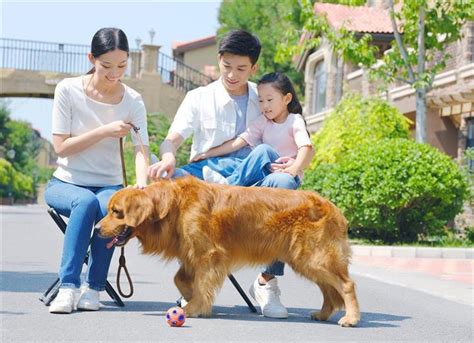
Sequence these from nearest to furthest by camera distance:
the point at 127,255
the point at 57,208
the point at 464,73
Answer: the point at 57,208 → the point at 127,255 → the point at 464,73

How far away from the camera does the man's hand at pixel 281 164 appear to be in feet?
24.2

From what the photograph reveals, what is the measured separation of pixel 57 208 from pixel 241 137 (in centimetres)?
149

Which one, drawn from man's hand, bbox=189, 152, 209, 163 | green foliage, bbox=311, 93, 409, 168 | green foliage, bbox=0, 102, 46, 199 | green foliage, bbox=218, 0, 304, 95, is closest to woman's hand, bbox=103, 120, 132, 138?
man's hand, bbox=189, 152, 209, 163

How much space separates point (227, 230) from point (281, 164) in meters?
0.80

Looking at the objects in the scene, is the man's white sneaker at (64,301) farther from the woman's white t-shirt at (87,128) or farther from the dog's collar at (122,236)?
the woman's white t-shirt at (87,128)

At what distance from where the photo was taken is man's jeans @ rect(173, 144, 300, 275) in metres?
7.30

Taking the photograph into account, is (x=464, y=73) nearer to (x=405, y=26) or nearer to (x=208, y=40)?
(x=405, y=26)

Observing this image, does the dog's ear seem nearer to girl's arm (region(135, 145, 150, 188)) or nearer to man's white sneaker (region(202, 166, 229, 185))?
girl's arm (region(135, 145, 150, 188))

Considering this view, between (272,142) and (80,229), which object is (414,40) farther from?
(80,229)

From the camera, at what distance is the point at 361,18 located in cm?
3734

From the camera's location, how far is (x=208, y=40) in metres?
80.2

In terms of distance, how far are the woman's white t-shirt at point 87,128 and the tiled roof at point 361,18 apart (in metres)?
27.4

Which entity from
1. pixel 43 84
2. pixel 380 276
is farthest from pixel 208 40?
pixel 380 276

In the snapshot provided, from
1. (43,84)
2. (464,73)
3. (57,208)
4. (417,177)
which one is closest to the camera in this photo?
(57,208)
